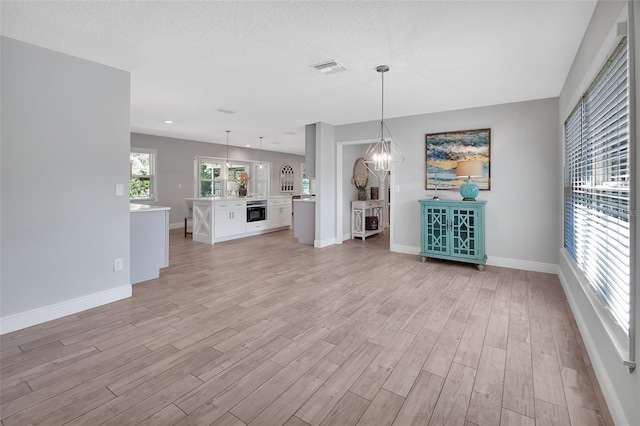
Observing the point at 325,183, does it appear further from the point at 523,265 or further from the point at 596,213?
the point at 596,213

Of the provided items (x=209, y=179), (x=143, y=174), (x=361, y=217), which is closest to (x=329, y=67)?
(x=361, y=217)

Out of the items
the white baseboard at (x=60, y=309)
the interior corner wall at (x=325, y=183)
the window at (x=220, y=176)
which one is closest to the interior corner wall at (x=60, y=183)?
the white baseboard at (x=60, y=309)

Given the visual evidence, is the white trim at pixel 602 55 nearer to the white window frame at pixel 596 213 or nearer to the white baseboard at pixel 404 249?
the white window frame at pixel 596 213

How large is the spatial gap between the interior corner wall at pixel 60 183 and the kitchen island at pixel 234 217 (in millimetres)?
3175

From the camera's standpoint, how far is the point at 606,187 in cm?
187

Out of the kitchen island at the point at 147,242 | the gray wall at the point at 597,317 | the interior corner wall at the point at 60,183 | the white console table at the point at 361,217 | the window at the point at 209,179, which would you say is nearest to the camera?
the gray wall at the point at 597,317

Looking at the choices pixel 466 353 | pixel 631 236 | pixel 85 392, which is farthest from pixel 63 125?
pixel 631 236

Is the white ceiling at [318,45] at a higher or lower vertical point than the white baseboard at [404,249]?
higher

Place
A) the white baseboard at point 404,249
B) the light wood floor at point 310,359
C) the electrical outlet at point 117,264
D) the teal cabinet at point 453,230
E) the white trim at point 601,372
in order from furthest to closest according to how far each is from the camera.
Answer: the white baseboard at point 404,249, the teal cabinet at point 453,230, the electrical outlet at point 117,264, the light wood floor at point 310,359, the white trim at point 601,372

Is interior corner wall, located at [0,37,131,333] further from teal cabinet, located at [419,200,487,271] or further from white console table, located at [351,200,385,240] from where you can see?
white console table, located at [351,200,385,240]

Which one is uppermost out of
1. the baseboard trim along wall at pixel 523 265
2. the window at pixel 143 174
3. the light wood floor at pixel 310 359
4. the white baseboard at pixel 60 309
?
the window at pixel 143 174

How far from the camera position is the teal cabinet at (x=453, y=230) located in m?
4.42

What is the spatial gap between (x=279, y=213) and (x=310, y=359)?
631 cm

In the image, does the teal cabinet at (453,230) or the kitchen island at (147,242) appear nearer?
the kitchen island at (147,242)
